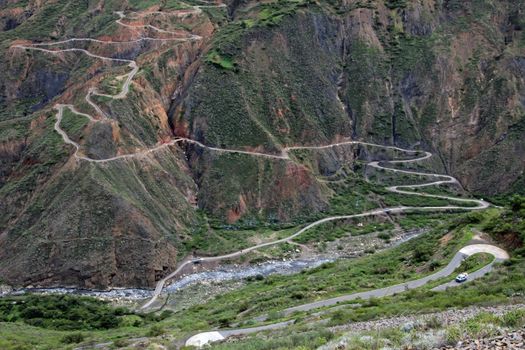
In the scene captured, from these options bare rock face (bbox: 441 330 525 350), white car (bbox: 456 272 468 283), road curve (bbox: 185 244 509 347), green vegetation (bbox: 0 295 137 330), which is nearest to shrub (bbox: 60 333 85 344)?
green vegetation (bbox: 0 295 137 330)

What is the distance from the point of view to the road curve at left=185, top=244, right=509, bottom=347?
3903 centimetres

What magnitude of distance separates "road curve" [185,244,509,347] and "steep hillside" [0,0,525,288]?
30361mm

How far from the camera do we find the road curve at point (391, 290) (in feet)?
128

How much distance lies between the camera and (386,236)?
83750 millimetres

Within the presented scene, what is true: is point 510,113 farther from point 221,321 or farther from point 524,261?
point 221,321

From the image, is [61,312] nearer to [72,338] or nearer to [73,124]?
[72,338]

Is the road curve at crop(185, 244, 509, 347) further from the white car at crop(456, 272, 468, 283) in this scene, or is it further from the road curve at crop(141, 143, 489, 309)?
the road curve at crop(141, 143, 489, 309)

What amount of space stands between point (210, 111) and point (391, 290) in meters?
56.3

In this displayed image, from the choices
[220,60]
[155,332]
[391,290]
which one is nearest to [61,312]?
[155,332]

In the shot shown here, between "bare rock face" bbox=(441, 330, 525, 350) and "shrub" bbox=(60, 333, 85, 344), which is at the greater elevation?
"bare rock face" bbox=(441, 330, 525, 350)

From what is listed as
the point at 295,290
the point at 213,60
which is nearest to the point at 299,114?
the point at 213,60

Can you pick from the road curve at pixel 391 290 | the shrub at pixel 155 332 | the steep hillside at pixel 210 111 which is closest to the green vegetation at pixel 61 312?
the steep hillside at pixel 210 111

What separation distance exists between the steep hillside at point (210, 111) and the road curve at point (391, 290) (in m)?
30.4

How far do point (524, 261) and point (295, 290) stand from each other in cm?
2019
